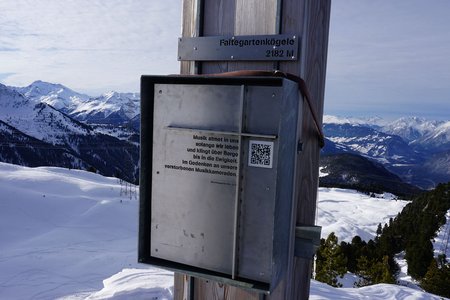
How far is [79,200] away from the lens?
41375 mm

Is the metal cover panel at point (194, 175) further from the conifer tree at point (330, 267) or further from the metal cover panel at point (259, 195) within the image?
the conifer tree at point (330, 267)

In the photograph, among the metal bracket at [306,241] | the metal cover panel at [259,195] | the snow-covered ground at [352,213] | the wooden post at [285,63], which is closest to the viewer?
the metal cover panel at [259,195]

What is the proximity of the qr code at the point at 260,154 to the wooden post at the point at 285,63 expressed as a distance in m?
0.60

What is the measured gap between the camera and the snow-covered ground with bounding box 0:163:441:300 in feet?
30.9

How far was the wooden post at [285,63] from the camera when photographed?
9.09 ft

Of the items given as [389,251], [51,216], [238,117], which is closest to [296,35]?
[238,117]

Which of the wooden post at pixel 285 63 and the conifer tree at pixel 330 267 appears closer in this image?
the wooden post at pixel 285 63

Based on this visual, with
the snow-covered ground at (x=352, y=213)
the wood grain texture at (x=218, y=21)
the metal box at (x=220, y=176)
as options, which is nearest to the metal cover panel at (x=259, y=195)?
the metal box at (x=220, y=176)

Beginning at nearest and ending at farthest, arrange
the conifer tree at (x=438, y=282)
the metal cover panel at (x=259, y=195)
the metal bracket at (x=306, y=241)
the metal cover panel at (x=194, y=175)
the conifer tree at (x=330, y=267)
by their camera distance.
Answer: the metal cover panel at (x=259, y=195) → the metal cover panel at (x=194, y=175) → the metal bracket at (x=306, y=241) → the conifer tree at (x=438, y=282) → the conifer tree at (x=330, y=267)

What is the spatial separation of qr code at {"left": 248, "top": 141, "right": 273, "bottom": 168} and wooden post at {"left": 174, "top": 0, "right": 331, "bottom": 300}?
1.96 ft

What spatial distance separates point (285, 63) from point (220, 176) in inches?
39.1

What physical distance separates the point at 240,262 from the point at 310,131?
1.21m

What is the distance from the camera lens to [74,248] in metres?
26.0

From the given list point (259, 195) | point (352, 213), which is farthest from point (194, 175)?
point (352, 213)
